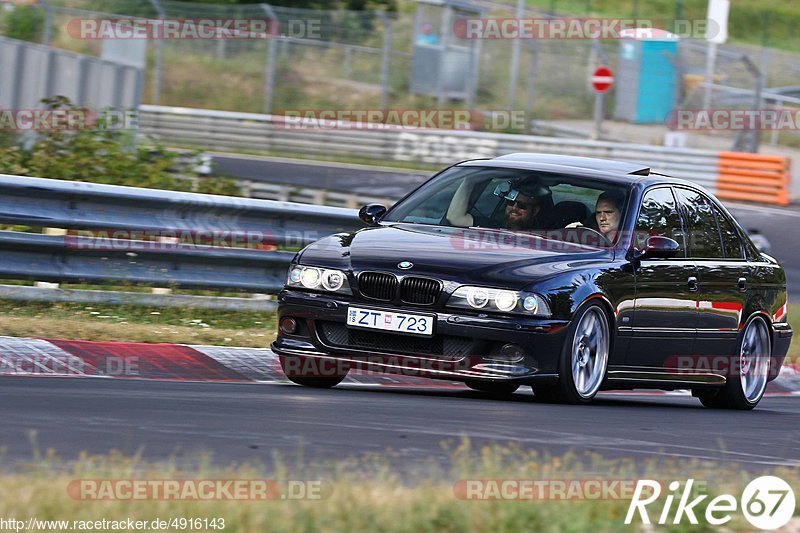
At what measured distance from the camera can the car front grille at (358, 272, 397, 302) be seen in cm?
790

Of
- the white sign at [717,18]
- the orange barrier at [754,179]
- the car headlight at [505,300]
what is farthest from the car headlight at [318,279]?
the white sign at [717,18]

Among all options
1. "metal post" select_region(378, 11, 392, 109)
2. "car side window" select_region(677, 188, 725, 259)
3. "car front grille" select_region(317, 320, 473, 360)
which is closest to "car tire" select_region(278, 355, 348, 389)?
"car front grille" select_region(317, 320, 473, 360)

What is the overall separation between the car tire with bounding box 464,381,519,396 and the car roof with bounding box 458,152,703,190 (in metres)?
1.43

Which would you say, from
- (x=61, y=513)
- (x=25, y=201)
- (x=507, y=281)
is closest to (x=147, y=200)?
(x=25, y=201)

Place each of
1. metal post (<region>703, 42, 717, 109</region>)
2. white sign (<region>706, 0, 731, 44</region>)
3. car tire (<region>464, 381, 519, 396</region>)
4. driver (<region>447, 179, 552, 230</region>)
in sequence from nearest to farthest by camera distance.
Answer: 1. car tire (<region>464, 381, 519, 396</region>)
2. driver (<region>447, 179, 552, 230</region>)
3. white sign (<region>706, 0, 731, 44</region>)
4. metal post (<region>703, 42, 717, 109</region>)

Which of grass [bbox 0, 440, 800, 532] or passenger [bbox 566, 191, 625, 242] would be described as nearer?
grass [bbox 0, 440, 800, 532]

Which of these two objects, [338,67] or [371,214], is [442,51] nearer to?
[338,67]

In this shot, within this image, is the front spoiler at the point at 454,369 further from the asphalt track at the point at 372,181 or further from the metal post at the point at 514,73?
the metal post at the point at 514,73

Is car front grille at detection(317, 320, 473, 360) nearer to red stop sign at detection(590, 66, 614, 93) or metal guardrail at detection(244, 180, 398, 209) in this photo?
metal guardrail at detection(244, 180, 398, 209)

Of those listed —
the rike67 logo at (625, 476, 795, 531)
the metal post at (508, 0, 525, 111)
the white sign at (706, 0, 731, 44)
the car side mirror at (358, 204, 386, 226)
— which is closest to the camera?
the rike67 logo at (625, 476, 795, 531)

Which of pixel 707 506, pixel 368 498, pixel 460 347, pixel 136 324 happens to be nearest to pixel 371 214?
pixel 460 347

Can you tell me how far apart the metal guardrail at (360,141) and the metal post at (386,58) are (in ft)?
8.02

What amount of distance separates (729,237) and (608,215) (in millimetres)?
1540

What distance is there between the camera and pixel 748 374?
10039 mm
